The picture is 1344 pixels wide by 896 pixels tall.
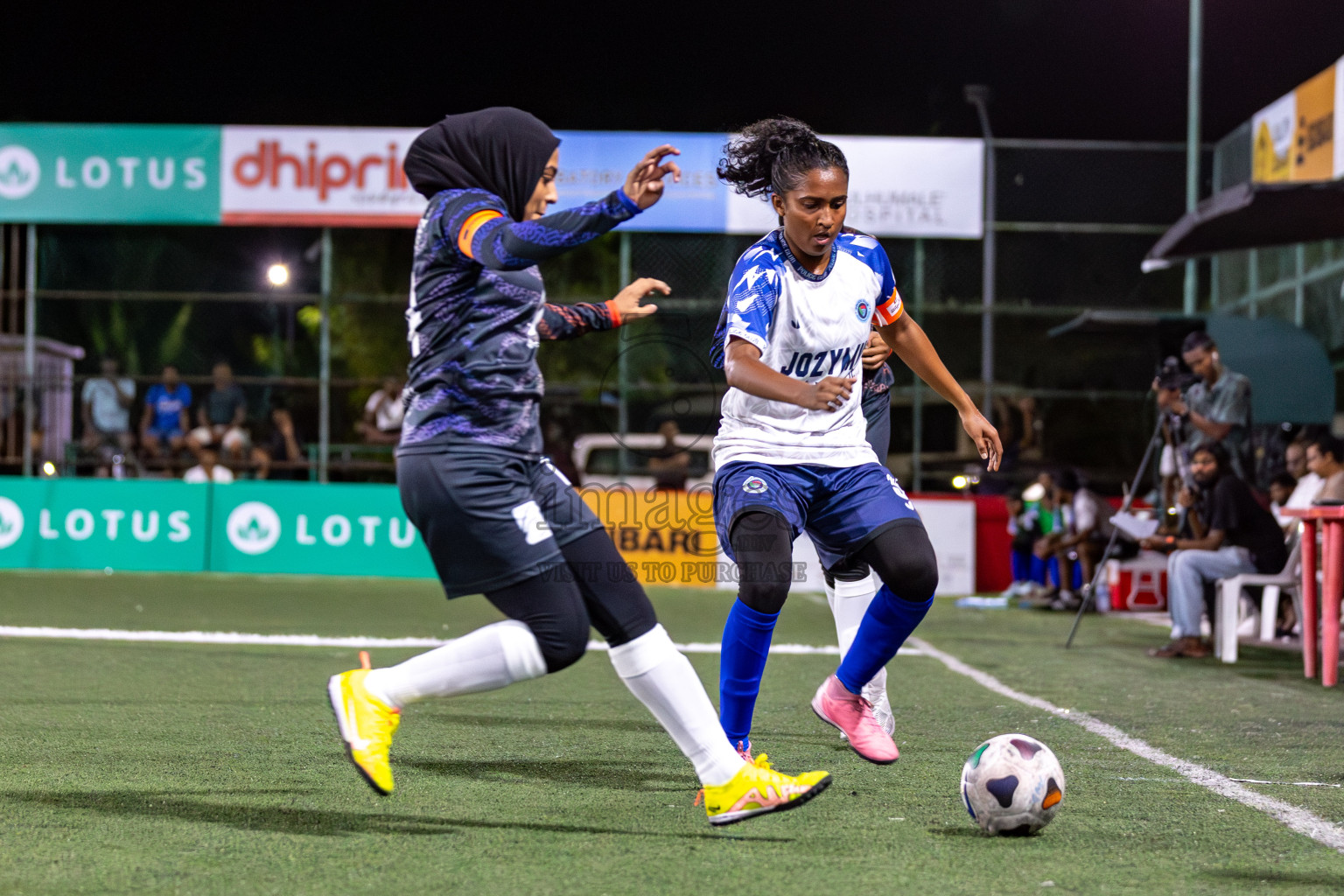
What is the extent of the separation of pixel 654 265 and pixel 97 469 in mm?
7340

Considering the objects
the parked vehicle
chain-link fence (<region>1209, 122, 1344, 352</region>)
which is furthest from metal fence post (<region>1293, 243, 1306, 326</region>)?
the parked vehicle

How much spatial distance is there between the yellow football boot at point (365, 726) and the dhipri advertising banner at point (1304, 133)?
530 inches

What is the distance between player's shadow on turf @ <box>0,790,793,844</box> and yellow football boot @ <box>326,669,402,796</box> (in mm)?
192

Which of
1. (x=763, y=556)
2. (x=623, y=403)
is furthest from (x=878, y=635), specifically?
(x=623, y=403)

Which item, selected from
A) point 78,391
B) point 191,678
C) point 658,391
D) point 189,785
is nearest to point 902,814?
point 189,785

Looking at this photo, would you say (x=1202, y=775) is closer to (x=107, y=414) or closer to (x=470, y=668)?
(x=470, y=668)

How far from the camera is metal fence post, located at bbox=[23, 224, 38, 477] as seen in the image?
17.0m

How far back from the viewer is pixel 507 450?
361 centimetres

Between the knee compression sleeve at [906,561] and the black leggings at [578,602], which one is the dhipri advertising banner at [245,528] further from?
the black leggings at [578,602]

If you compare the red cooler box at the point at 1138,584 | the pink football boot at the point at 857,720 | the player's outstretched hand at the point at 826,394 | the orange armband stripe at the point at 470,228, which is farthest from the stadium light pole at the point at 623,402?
the orange armband stripe at the point at 470,228

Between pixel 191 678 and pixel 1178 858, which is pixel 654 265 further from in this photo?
pixel 1178 858

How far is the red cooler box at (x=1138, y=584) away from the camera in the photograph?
1300cm

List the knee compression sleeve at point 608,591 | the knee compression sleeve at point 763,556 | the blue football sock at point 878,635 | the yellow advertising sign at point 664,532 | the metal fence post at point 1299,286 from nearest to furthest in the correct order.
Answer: the knee compression sleeve at point 608,591, the knee compression sleeve at point 763,556, the blue football sock at point 878,635, the yellow advertising sign at point 664,532, the metal fence post at point 1299,286

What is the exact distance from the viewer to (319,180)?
17.8 meters
